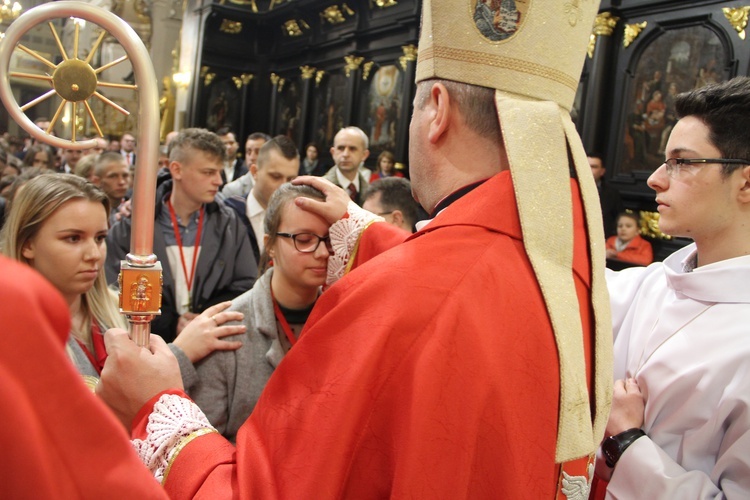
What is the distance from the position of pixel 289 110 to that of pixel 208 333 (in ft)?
46.6

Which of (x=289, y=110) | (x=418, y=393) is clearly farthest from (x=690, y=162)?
(x=289, y=110)

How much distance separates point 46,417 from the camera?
559 mm

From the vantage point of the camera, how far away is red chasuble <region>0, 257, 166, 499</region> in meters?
0.53

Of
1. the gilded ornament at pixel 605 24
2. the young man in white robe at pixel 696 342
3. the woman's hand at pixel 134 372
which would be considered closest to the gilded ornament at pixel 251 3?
the gilded ornament at pixel 605 24

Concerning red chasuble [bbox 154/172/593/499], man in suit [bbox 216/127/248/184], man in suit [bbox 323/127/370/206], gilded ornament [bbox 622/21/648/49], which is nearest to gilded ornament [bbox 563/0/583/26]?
red chasuble [bbox 154/172/593/499]

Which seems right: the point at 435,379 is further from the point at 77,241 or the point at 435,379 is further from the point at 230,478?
the point at 77,241

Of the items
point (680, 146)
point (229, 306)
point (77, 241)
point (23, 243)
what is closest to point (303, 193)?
point (229, 306)

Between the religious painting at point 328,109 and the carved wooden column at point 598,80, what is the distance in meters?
6.39

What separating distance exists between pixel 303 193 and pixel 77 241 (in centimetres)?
85

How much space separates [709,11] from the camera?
718 centimetres

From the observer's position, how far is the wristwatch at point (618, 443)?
66.5 inches

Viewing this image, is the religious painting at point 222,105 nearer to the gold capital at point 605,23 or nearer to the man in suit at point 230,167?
the man in suit at point 230,167

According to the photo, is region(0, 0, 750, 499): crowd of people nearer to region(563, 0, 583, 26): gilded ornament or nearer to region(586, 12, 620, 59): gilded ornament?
region(563, 0, 583, 26): gilded ornament

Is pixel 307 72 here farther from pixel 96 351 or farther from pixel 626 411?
pixel 626 411
